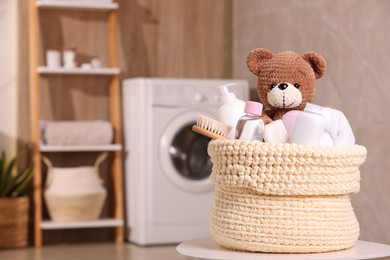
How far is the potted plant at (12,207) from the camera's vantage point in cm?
417

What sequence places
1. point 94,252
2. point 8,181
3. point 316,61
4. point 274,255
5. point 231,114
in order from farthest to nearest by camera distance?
point 8,181 → point 94,252 → point 316,61 → point 231,114 → point 274,255

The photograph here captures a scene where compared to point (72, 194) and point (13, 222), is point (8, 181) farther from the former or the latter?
point (72, 194)

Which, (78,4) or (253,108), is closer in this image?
(253,108)

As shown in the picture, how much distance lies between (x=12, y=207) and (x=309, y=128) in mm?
3022

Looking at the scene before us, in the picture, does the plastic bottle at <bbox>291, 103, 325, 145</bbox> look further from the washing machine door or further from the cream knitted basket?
the washing machine door

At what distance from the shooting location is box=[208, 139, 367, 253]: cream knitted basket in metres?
1.44

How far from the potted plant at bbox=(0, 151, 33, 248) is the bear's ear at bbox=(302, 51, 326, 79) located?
280cm

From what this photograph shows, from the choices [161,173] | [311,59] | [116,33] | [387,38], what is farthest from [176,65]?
[311,59]

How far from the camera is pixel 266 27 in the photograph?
4.53 meters

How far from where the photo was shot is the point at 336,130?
5.08ft

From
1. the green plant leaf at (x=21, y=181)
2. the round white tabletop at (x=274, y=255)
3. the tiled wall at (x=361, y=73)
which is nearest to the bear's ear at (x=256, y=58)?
the round white tabletop at (x=274, y=255)

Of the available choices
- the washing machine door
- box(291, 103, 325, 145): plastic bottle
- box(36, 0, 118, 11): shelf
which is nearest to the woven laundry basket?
the washing machine door

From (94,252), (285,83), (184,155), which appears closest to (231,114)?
(285,83)

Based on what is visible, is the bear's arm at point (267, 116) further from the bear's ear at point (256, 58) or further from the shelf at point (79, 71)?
the shelf at point (79, 71)
